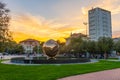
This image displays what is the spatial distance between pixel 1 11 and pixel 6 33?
134 inches

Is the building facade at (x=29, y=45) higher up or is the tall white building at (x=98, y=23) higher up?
the tall white building at (x=98, y=23)

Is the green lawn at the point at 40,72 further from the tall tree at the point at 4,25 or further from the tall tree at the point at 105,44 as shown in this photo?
the tall tree at the point at 105,44

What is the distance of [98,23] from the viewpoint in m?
146

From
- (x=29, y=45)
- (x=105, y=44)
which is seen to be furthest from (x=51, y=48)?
(x=29, y=45)

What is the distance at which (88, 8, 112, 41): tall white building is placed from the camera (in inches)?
5699

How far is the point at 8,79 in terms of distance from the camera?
14.0 metres

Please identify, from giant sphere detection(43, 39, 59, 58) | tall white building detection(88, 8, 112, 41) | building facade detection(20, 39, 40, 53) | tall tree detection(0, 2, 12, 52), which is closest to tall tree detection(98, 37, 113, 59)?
giant sphere detection(43, 39, 59, 58)

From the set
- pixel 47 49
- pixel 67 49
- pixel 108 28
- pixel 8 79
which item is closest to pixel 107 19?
pixel 108 28

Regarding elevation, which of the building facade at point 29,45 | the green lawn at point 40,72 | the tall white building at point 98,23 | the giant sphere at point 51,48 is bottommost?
the green lawn at point 40,72

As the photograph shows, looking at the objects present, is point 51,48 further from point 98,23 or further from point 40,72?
point 98,23

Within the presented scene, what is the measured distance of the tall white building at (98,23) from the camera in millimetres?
144750

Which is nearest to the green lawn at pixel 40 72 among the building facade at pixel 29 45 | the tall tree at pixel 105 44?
the tall tree at pixel 105 44

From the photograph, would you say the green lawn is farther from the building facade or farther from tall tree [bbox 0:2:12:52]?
the building facade

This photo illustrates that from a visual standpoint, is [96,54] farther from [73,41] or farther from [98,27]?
[98,27]
